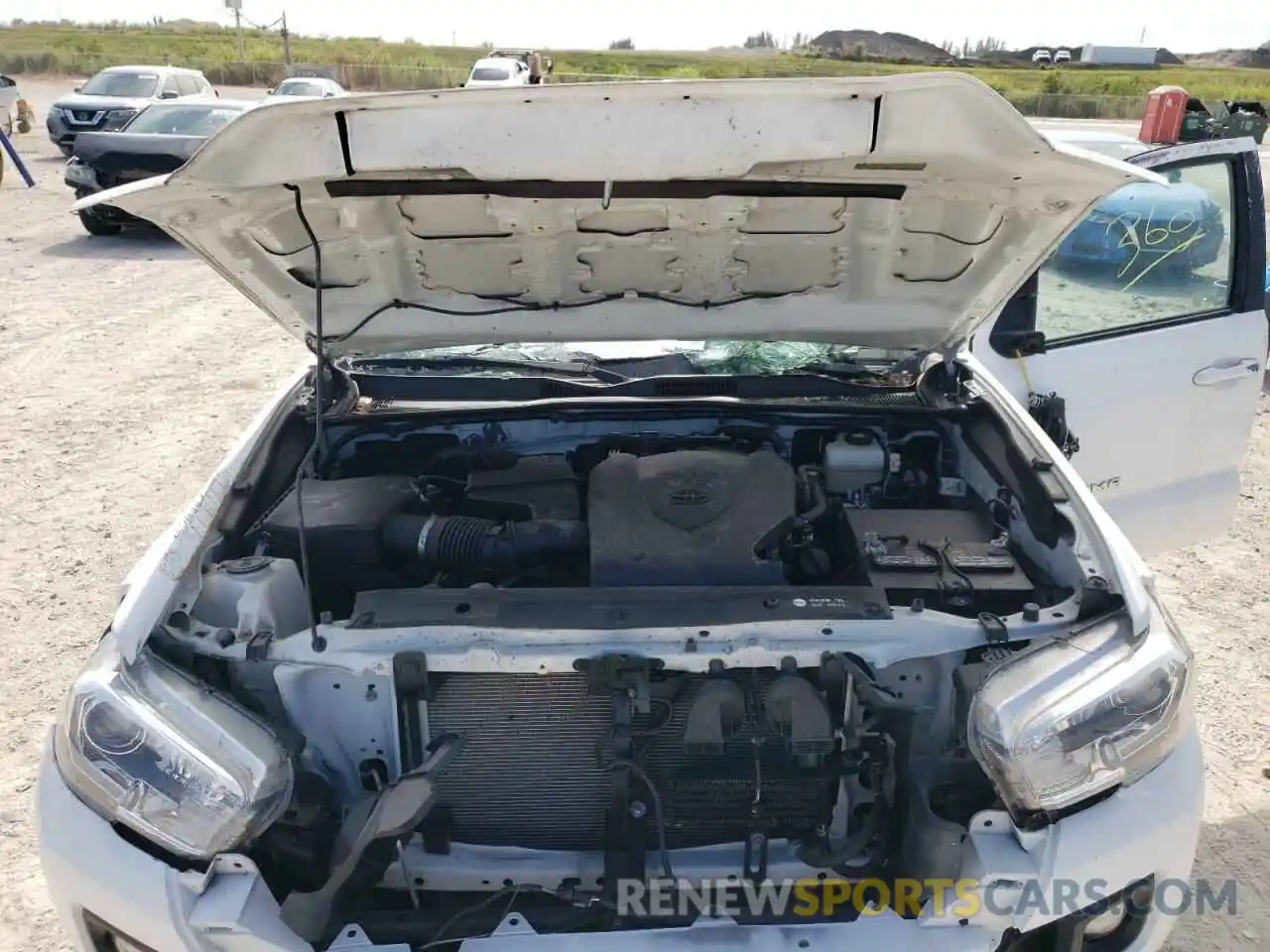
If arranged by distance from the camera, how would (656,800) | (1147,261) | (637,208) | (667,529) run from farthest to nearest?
1. (1147,261)
2. (637,208)
3. (667,529)
4. (656,800)

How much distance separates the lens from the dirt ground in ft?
8.96

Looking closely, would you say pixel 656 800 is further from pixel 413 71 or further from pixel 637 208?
pixel 413 71

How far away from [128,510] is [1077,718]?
14.6 ft

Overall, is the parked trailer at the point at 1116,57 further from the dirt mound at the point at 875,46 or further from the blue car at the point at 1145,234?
the blue car at the point at 1145,234

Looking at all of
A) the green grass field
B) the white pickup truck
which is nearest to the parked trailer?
the green grass field

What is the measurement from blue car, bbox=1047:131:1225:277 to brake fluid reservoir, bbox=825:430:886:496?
1.37 meters

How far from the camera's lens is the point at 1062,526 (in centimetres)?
221

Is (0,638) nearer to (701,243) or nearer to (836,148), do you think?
(701,243)

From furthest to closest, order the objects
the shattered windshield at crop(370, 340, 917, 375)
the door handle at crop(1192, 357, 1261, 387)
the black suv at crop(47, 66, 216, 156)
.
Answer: the black suv at crop(47, 66, 216, 156) < the door handle at crop(1192, 357, 1261, 387) < the shattered windshield at crop(370, 340, 917, 375)

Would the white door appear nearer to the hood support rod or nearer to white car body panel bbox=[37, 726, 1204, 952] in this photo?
white car body panel bbox=[37, 726, 1204, 952]

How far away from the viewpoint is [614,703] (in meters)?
1.88

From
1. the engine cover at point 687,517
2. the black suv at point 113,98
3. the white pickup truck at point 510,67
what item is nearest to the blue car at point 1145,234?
the engine cover at point 687,517

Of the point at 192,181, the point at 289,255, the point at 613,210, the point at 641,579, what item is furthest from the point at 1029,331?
the point at 192,181

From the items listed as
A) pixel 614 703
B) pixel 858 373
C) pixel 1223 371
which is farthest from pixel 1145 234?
pixel 614 703
